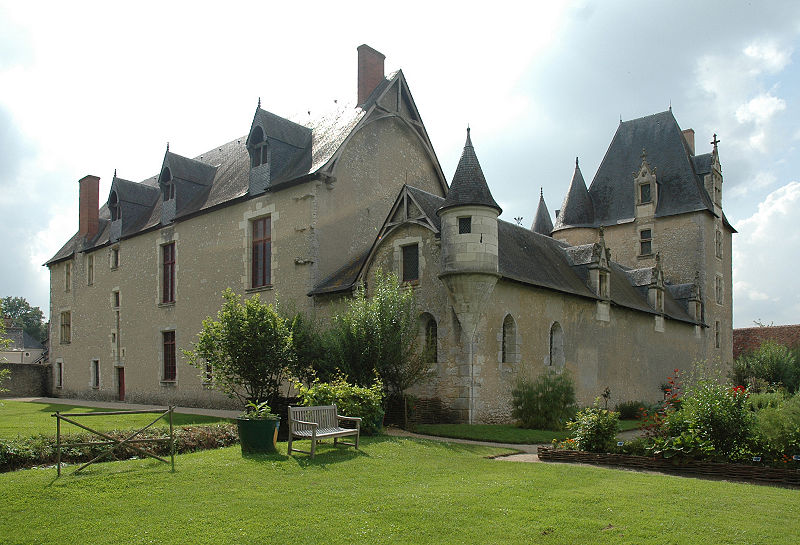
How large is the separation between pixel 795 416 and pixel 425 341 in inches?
363

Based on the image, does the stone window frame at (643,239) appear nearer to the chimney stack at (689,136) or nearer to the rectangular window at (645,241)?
the rectangular window at (645,241)

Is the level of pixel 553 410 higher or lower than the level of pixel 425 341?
lower

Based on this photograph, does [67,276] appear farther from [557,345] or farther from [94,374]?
[557,345]

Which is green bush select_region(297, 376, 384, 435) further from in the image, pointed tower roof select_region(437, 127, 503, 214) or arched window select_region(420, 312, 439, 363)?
pointed tower roof select_region(437, 127, 503, 214)

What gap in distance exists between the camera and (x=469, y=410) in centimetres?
1595

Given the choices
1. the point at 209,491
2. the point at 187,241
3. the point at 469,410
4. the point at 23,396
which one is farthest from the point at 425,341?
the point at 23,396

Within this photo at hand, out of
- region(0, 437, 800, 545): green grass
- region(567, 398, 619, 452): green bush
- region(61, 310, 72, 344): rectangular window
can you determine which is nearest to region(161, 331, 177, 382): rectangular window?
region(61, 310, 72, 344): rectangular window

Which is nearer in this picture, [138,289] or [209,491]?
[209,491]

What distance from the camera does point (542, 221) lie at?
1443 inches

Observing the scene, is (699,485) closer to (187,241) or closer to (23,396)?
(187,241)

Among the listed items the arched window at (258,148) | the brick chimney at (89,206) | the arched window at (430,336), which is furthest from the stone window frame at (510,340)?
the brick chimney at (89,206)

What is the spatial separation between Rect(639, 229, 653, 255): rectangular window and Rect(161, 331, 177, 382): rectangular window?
854 inches

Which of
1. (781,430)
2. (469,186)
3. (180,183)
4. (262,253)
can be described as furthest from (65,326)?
(781,430)

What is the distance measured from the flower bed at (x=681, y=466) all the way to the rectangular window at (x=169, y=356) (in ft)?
56.9
